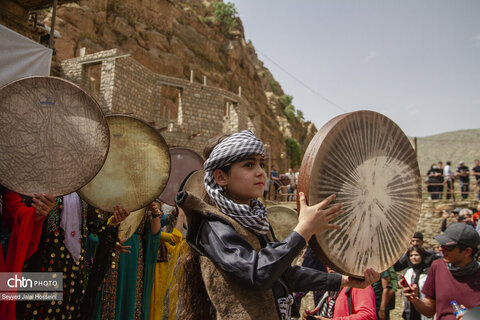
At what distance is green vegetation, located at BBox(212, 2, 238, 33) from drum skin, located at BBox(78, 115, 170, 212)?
28.3 meters

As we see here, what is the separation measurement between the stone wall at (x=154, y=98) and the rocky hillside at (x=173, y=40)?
11.2 ft

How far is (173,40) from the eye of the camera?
2392cm

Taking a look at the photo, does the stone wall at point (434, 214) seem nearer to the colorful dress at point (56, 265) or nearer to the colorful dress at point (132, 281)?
the colorful dress at point (132, 281)

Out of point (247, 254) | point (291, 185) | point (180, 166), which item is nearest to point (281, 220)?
point (180, 166)

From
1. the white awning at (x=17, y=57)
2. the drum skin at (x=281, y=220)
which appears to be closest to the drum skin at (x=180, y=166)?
the drum skin at (x=281, y=220)

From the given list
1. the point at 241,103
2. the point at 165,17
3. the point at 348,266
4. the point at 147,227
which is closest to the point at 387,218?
the point at 348,266

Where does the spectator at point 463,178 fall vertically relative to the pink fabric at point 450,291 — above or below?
above

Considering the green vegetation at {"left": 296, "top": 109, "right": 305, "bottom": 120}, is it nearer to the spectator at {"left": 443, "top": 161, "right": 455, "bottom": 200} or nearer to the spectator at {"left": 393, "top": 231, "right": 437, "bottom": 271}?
the spectator at {"left": 443, "top": 161, "right": 455, "bottom": 200}

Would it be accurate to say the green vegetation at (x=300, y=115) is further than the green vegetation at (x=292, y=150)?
Yes

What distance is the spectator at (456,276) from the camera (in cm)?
238

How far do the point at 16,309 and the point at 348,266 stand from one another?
2.13 metres

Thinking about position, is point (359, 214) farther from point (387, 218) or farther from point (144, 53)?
point (144, 53)

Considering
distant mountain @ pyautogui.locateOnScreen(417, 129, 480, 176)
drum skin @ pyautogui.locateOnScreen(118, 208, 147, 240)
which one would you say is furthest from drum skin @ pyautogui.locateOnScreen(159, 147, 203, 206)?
distant mountain @ pyautogui.locateOnScreen(417, 129, 480, 176)

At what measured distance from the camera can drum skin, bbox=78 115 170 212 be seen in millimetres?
2277
